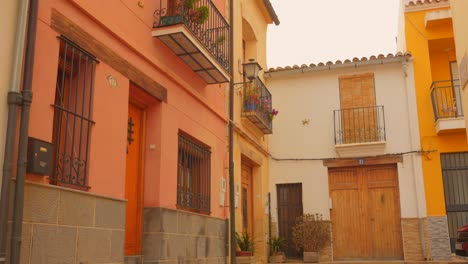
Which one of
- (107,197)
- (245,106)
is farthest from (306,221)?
(107,197)

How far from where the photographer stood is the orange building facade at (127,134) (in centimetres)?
473

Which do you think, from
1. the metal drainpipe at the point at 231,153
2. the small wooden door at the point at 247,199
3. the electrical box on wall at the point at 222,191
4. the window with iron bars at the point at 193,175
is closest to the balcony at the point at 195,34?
the metal drainpipe at the point at 231,153

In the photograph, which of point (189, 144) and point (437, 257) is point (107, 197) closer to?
point (189, 144)

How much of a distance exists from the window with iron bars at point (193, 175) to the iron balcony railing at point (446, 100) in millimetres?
6936

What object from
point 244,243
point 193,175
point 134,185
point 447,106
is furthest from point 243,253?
point 447,106

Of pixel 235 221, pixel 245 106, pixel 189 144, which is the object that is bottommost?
pixel 235 221

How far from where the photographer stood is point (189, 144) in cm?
841

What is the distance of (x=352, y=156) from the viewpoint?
13742mm

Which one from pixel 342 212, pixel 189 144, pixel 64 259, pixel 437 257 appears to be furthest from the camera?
pixel 342 212

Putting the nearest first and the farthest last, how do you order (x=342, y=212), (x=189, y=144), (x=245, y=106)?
(x=189, y=144) → (x=245, y=106) → (x=342, y=212)

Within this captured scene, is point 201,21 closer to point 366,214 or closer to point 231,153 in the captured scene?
point 231,153

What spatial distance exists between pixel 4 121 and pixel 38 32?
100cm

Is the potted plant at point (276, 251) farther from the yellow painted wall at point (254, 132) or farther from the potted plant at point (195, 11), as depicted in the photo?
the potted plant at point (195, 11)

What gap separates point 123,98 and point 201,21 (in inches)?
88.3
